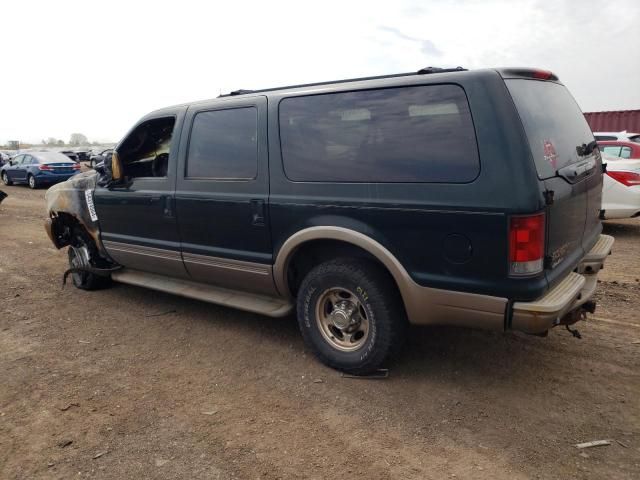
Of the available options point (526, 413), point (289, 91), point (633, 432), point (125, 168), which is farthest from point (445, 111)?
point (125, 168)

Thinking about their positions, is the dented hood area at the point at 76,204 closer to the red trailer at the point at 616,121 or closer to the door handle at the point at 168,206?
the door handle at the point at 168,206

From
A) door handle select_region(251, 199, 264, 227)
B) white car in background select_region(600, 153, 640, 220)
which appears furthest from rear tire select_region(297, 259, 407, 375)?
white car in background select_region(600, 153, 640, 220)

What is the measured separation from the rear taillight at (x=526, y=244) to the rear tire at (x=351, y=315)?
873mm

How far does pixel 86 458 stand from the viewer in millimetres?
2793

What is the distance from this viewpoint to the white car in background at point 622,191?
7.68 metres

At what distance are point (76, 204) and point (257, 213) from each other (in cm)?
272

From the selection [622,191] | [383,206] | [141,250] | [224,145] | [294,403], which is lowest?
[294,403]

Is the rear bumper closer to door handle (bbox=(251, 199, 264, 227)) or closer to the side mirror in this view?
door handle (bbox=(251, 199, 264, 227))

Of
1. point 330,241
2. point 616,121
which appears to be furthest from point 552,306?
point 616,121

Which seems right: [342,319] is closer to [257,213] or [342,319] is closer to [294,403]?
[294,403]

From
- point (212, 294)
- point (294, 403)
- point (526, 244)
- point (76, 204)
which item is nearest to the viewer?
point (526, 244)

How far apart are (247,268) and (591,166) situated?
2727mm

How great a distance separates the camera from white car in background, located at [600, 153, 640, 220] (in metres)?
7.68

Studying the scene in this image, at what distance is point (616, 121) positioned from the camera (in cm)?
1875
